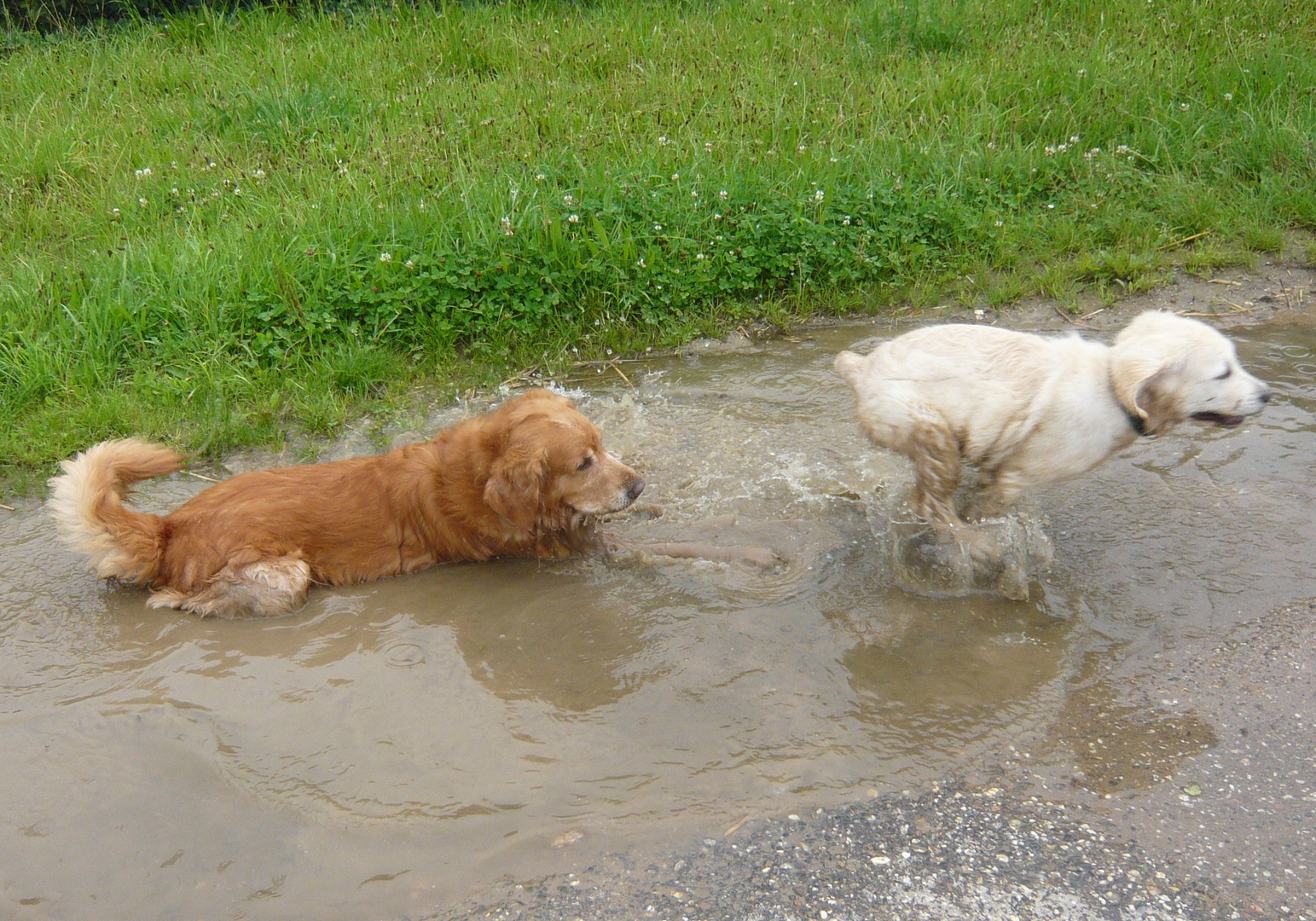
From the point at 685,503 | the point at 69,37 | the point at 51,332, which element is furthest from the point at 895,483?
the point at 69,37

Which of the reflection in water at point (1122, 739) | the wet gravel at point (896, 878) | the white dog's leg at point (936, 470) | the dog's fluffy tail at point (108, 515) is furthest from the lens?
the dog's fluffy tail at point (108, 515)

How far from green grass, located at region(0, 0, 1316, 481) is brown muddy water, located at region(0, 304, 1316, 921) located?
4.52 feet

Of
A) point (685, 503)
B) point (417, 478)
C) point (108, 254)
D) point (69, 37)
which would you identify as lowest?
point (685, 503)

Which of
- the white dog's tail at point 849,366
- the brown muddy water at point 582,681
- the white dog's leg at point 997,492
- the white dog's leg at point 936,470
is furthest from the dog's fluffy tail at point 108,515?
the white dog's leg at point 997,492

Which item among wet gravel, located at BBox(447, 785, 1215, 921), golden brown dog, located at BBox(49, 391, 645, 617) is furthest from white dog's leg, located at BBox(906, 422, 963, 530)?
wet gravel, located at BBox(447, 785, 1215, 921)

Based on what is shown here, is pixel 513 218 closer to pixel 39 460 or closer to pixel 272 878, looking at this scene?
pixel 39 460


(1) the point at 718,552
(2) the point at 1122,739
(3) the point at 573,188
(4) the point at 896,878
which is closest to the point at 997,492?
(2) the point at 1122,739

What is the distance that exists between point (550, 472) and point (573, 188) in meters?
3.05

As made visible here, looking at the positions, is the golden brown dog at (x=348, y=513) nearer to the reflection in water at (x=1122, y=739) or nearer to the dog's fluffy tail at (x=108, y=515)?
the dog's fluffy tail at (x=108, y=515)

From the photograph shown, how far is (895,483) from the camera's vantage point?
4.78 meters

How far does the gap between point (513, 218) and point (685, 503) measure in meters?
2.58

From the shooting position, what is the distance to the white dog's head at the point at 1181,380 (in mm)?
3586

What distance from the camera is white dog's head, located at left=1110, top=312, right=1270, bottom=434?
3586 millimetres

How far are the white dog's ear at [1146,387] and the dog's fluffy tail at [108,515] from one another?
3.91 metres
